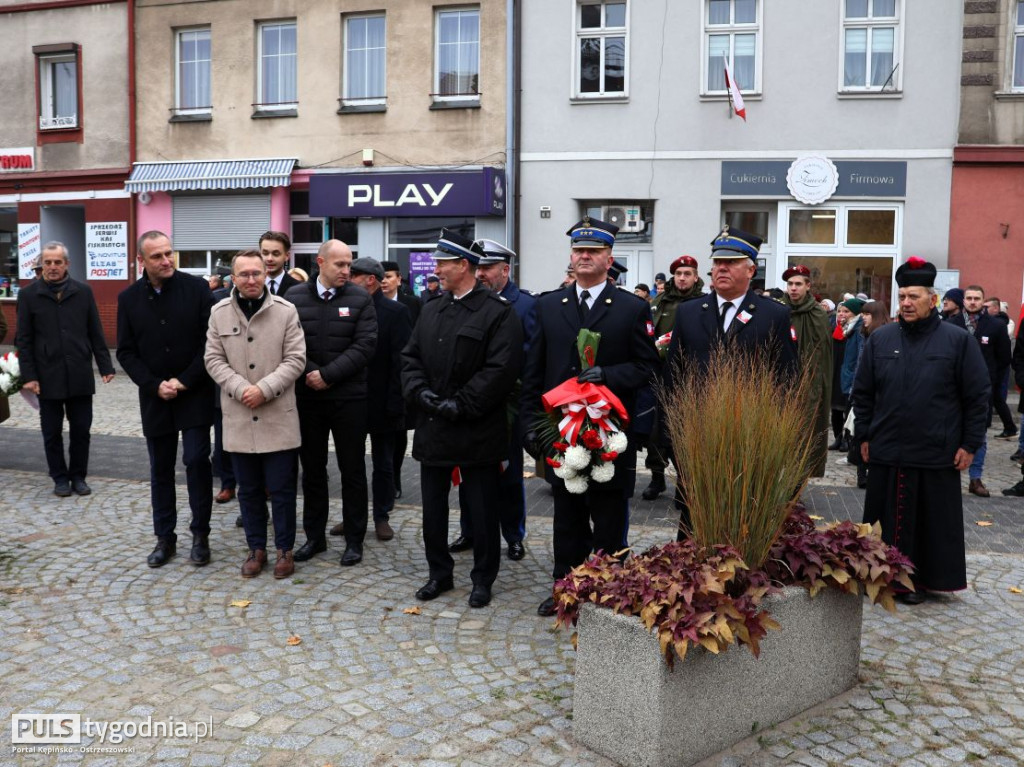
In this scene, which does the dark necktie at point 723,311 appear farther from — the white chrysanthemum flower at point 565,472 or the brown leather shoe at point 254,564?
the brown leather shoe at point 254,564

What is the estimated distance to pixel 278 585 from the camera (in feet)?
19.6

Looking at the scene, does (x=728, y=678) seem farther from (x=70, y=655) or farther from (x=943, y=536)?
(x=70, y=655)

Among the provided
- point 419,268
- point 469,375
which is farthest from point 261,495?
point 419,268

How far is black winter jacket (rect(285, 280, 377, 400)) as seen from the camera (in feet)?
21.2

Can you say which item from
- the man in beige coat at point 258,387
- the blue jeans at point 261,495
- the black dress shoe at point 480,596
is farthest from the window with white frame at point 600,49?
the black dress shoe at point 480,596

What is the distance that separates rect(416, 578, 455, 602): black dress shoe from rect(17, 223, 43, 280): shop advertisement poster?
19.6 metres

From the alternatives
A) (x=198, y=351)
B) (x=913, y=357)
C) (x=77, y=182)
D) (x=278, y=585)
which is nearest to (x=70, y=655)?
(x=278, y=585)

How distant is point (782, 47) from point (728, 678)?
15.7 metres

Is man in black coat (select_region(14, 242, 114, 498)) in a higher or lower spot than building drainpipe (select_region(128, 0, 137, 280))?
lower

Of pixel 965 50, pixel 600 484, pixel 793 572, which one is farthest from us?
pixel 965 50

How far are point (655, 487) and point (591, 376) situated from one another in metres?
3.85

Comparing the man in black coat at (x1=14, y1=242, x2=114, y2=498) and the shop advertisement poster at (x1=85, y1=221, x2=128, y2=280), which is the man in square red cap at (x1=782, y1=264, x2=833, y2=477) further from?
the shop advertisement poster at (x1=85, y1=221, x2=128, y2=280)

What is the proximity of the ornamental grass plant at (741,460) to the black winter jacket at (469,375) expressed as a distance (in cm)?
155

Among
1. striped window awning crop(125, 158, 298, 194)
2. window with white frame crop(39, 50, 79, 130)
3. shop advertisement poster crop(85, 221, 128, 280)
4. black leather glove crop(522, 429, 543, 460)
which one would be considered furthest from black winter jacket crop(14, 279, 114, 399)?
window with white frame crop(39, 50, 79, 130)
